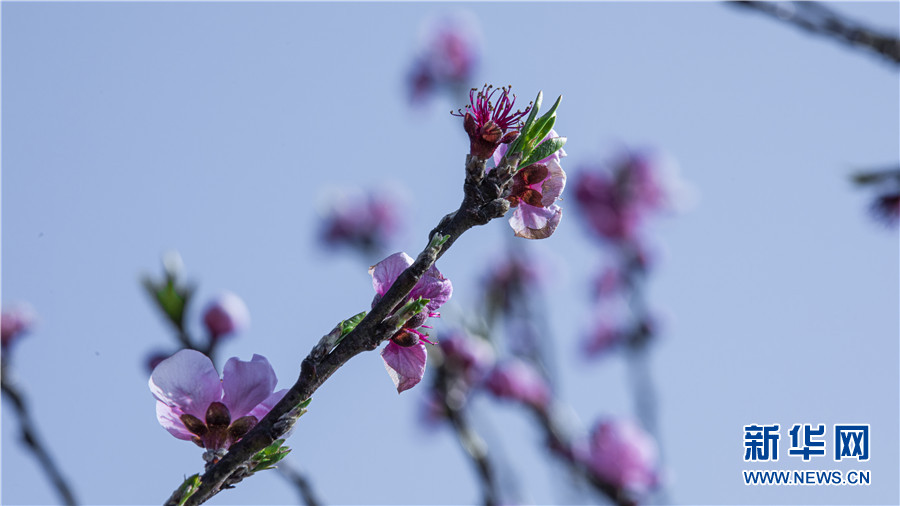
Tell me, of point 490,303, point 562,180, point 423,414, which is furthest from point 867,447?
point 562,180

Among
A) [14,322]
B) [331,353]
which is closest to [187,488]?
[331,353]

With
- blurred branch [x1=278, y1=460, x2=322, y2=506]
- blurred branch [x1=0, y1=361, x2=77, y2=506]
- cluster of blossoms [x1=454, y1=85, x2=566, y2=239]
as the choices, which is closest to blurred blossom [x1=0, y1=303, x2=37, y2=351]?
blurred branch [x1=0, y1=361, x2=77, y2=506]

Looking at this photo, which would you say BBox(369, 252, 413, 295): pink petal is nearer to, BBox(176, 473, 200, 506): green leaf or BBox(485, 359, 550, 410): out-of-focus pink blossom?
BBox(176, 473, 200, 506): green leaf

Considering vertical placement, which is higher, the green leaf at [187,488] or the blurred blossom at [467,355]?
the blurred blossom at [467,355]

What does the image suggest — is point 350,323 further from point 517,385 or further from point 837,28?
point 517,385

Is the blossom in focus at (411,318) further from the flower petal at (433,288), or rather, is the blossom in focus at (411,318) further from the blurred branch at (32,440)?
the blurred branch at (32,440)

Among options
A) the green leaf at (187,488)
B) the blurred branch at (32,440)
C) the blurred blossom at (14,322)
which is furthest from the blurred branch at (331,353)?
the blurred blossom at (14,322)

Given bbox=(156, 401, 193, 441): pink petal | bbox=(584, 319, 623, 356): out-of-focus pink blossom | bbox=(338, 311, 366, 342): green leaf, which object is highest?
bbox=(584, 319, 623, 356): out-of-focus pink blossom
